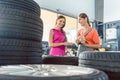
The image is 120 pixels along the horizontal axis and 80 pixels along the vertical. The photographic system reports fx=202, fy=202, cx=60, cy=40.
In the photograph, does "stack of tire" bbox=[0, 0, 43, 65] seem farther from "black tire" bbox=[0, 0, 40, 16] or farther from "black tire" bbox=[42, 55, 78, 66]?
"black tire" bbox=[42, 55, 78, 66]

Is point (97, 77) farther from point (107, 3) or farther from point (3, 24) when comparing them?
point (107, 3)

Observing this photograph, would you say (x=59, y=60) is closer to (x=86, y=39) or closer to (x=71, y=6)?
(x=86, y=39)

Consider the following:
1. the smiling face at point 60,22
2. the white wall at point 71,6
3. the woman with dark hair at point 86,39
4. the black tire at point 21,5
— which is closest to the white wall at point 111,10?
the white wall at point 71,6

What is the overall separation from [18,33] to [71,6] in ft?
16.1

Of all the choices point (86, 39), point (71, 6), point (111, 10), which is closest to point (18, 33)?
point (86, 39)

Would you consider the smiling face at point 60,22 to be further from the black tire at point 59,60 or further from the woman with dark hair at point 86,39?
the black tire at point 59,60

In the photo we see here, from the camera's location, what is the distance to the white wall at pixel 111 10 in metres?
6.60

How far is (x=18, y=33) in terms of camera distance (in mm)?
1299

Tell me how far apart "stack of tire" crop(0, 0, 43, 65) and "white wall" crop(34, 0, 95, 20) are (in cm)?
348

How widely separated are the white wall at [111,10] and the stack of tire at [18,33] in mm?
5604

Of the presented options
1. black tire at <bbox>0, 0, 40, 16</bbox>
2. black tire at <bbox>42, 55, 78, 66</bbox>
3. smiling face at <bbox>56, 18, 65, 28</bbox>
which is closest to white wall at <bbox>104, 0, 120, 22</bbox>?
smiling face at <bbox>56, 18, 65, 28</bbox>

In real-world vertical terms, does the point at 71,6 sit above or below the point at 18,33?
above

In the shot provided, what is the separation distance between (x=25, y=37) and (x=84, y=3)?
222 inches

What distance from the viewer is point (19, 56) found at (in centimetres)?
127
